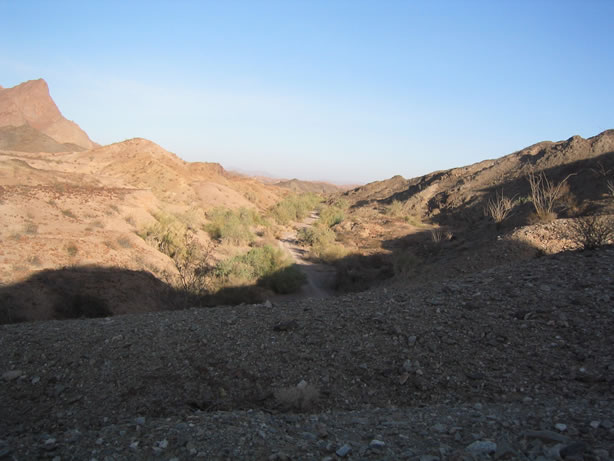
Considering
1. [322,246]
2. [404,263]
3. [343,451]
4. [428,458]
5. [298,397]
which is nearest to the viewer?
[428,458]

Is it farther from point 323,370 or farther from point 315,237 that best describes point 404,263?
point 323,370

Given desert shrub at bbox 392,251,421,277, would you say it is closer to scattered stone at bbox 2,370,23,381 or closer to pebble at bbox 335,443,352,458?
scattered stone at bbox 2,370,23,381

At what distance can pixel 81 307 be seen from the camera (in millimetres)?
Result: 9859

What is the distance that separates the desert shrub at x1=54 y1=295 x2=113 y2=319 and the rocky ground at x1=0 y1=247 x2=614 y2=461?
12.4 feet

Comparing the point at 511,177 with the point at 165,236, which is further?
the point at 511,177

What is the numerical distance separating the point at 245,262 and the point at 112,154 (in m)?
27.4

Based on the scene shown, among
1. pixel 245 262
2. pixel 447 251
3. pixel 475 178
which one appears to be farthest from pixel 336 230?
pixel 475 178

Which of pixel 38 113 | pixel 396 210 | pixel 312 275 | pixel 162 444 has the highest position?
pixel 38 113

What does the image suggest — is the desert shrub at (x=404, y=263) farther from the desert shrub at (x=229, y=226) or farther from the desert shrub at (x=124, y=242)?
the desert shrub at (x=124, y=242)

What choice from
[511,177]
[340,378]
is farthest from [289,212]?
[340,378]

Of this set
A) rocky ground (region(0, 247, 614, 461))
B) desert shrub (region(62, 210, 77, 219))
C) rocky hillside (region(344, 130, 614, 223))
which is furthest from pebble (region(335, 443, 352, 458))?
rocky hillside (region(344, 130, 614, 223))

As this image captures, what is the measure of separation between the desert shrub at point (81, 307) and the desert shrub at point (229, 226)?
9195 mm

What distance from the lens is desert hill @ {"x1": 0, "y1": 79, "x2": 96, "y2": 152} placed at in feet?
223

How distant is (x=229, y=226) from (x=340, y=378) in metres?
17.6
